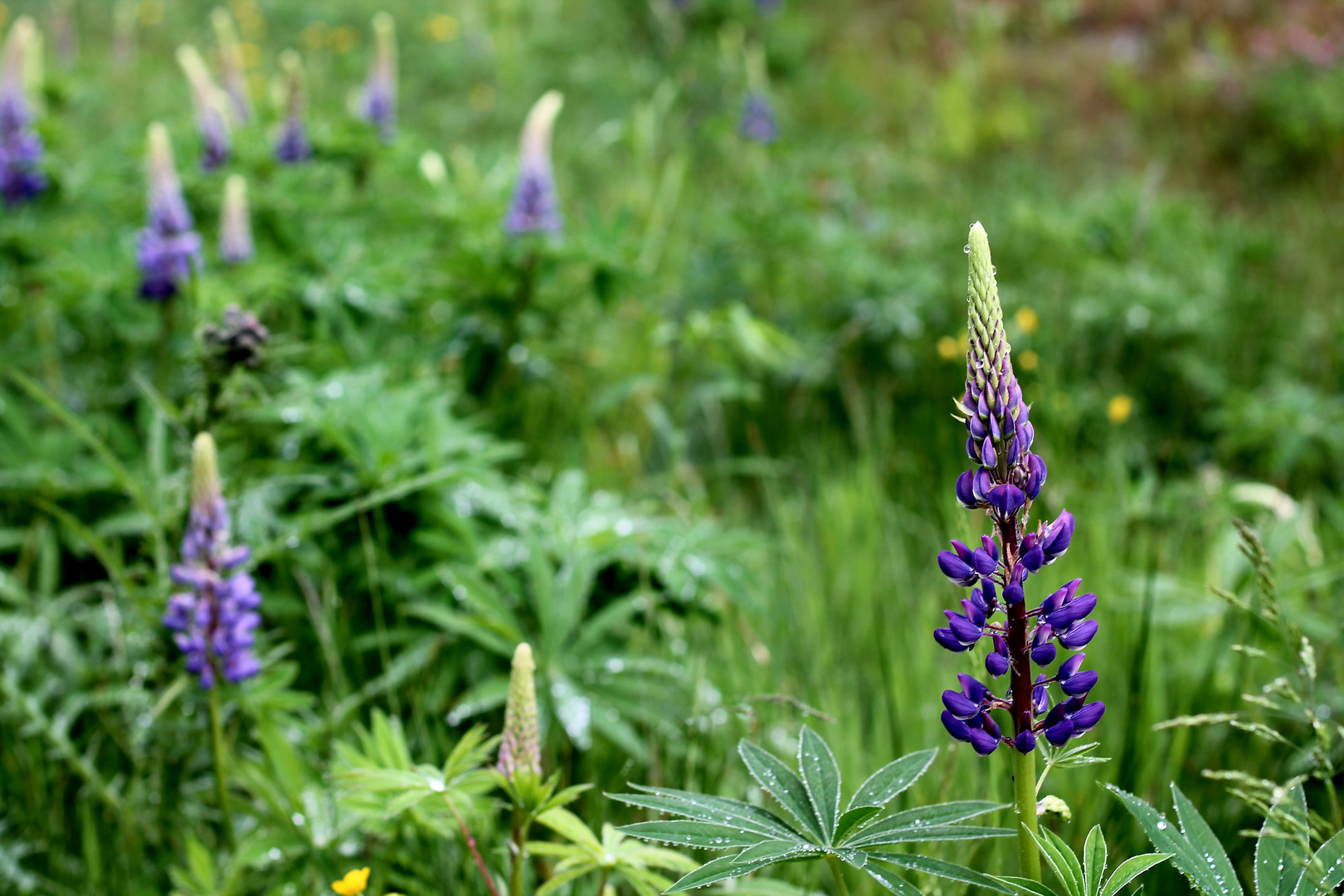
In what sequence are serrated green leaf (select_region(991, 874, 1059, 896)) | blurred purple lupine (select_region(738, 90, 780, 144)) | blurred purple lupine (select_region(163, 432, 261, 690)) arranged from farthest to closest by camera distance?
1. blurred purple lupine (select_region(738, 90, 780, 144))
2. blurred purple lupine (select_region(163, 432, 261, 690))
3. serrated green leaf (select_region(991, 874, 1059, 896))

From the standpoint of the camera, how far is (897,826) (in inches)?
36.5

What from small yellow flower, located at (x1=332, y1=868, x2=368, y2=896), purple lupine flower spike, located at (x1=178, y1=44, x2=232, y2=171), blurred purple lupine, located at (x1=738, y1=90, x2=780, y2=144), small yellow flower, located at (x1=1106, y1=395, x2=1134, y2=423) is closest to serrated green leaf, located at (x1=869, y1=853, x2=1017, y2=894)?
small yellow flower, located at (x1=332, y1=868, x2=368, y2=896)

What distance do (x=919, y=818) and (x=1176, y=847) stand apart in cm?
22

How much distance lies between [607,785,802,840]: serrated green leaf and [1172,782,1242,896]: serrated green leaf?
1.13 ft

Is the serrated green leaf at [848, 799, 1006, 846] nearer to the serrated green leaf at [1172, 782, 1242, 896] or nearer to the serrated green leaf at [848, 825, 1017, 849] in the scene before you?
the serrated green leaf at [848, 825, 1017, 849]

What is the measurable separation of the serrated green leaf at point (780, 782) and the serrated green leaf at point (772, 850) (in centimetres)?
7

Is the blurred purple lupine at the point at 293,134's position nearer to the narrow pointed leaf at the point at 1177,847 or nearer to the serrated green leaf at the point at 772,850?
the serrated green leaf at the point at 772,850

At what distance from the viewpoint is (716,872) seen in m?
0.85

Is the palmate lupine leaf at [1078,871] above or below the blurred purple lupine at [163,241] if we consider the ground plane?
below

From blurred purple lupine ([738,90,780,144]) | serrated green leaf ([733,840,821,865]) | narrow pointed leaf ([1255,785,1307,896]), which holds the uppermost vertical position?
blurred purple lupine ([738,90,780,144])

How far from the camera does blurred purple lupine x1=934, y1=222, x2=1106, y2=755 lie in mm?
826

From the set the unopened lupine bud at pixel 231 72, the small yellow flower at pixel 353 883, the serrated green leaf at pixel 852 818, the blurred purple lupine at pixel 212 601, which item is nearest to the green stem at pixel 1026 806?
the serrated green leaf at pixel 852 818

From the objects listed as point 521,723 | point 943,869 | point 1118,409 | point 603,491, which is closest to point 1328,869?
point 943,869

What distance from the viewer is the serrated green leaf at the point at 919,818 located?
90cm
